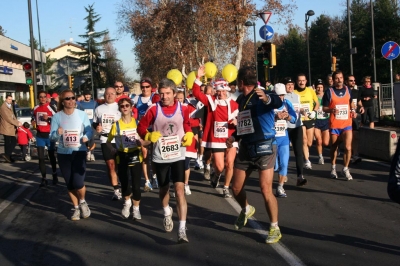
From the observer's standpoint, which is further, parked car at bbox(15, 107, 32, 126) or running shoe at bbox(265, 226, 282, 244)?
parked car at bbox(15, 107, 32, 126)

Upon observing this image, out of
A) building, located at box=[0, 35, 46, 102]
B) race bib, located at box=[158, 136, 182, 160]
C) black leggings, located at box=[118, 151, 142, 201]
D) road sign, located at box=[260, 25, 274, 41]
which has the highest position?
building, located at box=[0, 35, 46, 102]

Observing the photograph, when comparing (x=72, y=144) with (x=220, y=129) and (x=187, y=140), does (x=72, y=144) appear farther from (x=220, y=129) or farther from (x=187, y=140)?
(x=220, y=129)

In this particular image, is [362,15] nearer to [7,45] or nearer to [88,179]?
[7,45]

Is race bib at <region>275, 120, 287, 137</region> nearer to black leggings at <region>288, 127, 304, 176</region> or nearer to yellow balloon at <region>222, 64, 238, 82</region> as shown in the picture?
black leggings at <region>288, 127, 304, 176</region>

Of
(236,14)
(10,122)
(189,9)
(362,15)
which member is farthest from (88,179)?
(362,15)

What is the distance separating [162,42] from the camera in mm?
47875

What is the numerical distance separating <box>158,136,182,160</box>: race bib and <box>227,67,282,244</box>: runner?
75 centimetres

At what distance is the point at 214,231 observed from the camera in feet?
24.3

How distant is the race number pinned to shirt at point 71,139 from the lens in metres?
8.53

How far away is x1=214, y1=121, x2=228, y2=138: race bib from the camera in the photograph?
9.74m

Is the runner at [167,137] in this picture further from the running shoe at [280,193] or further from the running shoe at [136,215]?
the running shoe at [280,193]

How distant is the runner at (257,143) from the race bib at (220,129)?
2.71m

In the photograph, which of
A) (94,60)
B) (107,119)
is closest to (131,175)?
(107,119)

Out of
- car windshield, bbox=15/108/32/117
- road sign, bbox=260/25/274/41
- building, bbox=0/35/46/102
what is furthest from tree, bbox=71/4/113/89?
road sign, bbox=260/25/274/41
